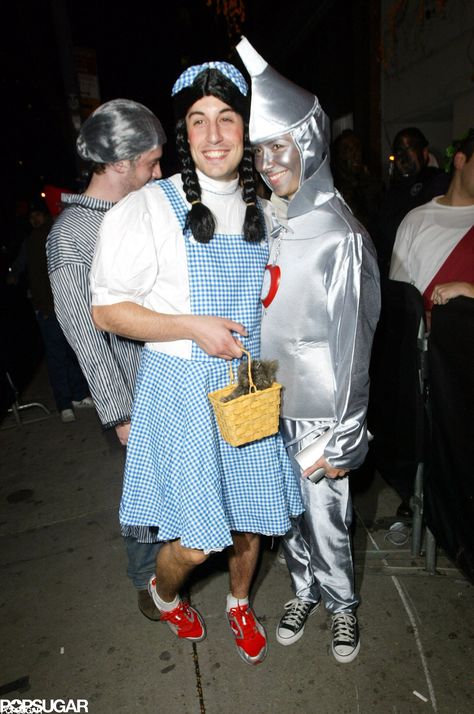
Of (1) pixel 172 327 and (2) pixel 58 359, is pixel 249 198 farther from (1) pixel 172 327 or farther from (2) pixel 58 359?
(2) pixel 58 359

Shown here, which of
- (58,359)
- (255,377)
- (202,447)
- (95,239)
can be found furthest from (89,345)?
(58,359)

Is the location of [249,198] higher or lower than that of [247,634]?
higher

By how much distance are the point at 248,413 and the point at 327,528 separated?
31.6 inches

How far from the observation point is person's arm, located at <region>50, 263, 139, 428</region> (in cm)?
189

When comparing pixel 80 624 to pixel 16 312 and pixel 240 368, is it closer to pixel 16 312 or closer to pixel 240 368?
pixel 240 368

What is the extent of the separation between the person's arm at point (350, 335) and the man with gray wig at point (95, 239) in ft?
2.89

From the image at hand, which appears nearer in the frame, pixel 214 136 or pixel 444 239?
pixel 214 136

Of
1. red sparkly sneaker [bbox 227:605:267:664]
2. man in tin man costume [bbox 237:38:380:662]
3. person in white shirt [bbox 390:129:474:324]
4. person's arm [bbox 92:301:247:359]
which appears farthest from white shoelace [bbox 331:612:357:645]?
person in white shirt [bbox 390:129:474:324]

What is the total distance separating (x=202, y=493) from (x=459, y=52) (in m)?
6.22

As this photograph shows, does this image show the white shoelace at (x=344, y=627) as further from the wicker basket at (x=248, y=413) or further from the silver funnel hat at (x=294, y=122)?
the silver funnel hat at (x=294, y=122)

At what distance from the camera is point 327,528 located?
6.54ft

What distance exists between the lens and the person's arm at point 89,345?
189 centimetres

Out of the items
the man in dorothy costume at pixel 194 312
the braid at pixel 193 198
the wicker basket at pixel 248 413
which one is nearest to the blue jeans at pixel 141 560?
the man in dorothy costume at pixel 194 312
